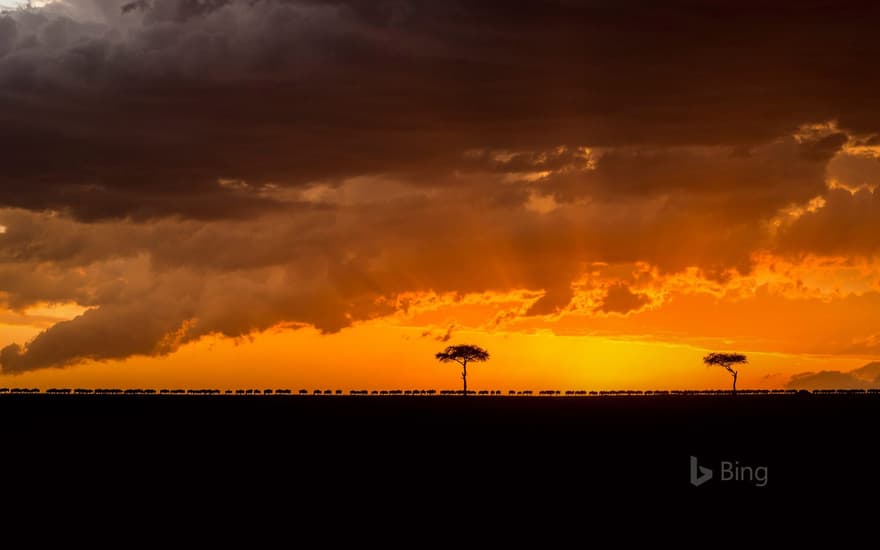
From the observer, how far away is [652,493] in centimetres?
3931

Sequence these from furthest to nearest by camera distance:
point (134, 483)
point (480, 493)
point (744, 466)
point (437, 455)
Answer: point (437, 455), point (744, 466), point (134, 483), point (480, 493)

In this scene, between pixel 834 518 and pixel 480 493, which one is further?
pixel 480 493

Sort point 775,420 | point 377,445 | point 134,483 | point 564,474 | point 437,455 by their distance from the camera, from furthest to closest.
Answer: point 775,420 → point 377,445 → point 437,455 → point 564,474 → point 134,483

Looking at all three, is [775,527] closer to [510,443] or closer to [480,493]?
[480,493]

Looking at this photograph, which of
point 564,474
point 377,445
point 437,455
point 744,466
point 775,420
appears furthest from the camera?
point 775,420

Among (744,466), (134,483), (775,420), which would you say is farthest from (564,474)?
(775,420)

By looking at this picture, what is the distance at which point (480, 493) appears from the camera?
128ft

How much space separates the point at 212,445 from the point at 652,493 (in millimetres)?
29986

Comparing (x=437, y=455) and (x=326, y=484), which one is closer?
(x=326, y=484)

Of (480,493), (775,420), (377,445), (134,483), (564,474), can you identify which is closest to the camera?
(480,493)

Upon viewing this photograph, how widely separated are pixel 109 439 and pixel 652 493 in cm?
3928

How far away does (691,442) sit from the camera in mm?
63031

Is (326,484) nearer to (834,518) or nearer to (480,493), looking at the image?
(480,493)

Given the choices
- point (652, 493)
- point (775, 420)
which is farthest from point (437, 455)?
point (775, 420)
